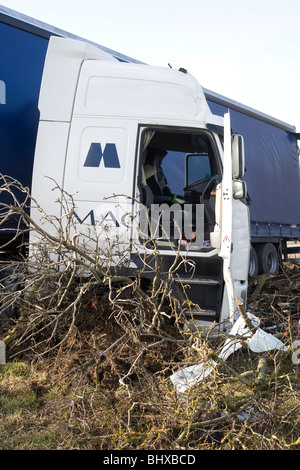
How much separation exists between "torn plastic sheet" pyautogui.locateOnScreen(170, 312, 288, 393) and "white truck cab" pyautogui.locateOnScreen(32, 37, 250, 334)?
1.68ft

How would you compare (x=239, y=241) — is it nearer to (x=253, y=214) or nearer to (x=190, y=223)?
(x=190, y=223)

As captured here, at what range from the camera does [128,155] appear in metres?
4.73

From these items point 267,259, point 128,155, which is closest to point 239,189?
point 128,155

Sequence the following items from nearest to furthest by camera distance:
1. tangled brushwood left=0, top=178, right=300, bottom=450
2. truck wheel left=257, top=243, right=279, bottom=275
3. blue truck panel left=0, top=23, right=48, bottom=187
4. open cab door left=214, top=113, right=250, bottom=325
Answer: tangled brushwood left=0, top=178, right=300, bottom=450 < open cab door left=214, top=113, right=250, bottom=325 < blue truck panel left=0, top=23, right=48, bottom=187 < truck wheel left=257, top=243, right=279, bottom=275

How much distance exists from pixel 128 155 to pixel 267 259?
4.84 m

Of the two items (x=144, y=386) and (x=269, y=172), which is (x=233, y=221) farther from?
(x=269, y=172)

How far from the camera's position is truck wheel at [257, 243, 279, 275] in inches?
330

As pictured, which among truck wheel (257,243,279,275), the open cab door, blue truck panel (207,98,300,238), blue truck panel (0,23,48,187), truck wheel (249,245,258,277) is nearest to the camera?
the open cab door

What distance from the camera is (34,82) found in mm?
5516

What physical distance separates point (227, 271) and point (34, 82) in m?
3.33

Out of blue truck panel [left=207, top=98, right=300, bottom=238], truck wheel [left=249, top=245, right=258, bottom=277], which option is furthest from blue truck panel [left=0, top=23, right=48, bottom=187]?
truck wheel [left=249, top=245, right=258, bottom=277]

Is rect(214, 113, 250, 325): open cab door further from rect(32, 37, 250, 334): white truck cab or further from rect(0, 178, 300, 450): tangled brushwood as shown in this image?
rect(0, 178, 300, 450): tangled brushwood

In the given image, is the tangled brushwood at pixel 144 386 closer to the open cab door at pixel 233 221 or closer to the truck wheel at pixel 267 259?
the open cab door at pixel 233 221

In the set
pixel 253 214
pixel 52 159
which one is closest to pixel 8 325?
pixel 52 159
